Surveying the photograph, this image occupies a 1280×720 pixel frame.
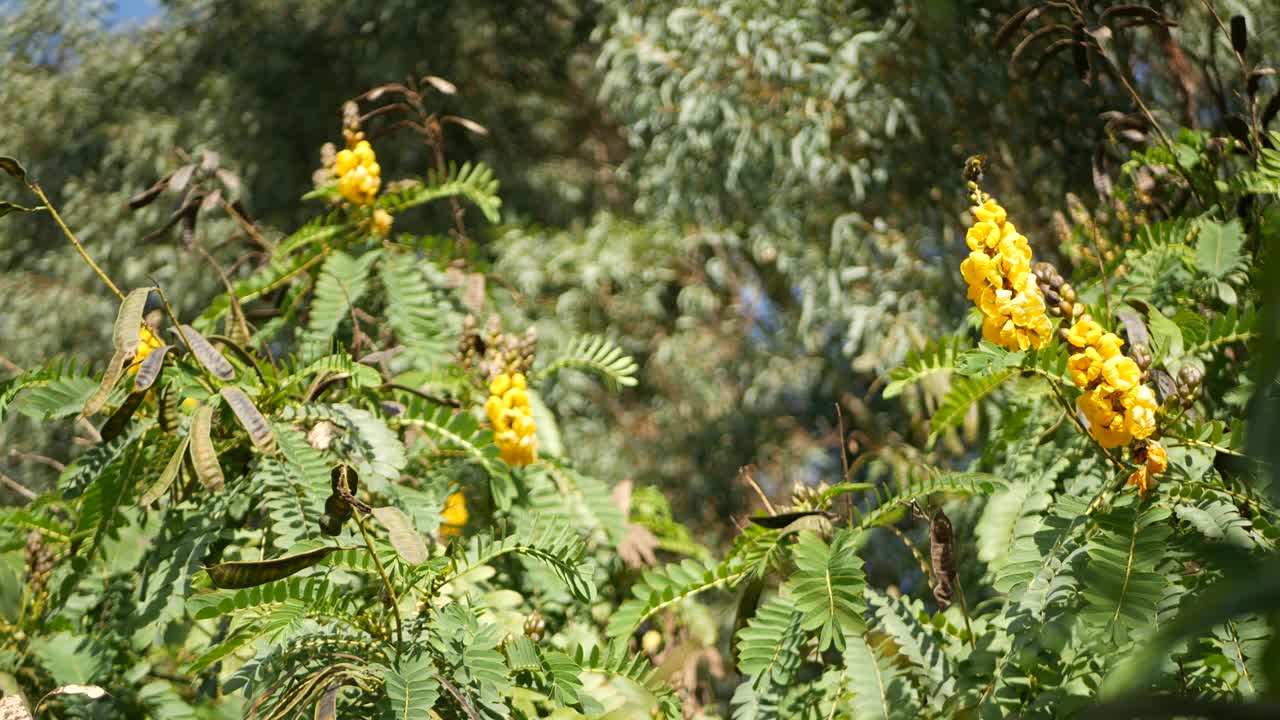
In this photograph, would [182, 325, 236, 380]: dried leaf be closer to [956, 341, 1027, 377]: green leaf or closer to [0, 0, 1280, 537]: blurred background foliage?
[0, 0, 1280, 537]: blurred background foliage

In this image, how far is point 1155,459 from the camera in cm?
126

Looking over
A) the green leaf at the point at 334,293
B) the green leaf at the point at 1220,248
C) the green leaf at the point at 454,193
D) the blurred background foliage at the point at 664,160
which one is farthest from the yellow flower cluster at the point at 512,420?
the green leaf at the point at 1220,248

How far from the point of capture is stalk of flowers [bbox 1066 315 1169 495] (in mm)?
1252

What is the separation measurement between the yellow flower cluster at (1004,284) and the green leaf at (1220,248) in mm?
488

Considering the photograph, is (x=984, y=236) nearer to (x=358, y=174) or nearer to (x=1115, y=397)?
(x=1115, y=397)

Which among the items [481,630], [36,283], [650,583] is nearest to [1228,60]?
[650,583]

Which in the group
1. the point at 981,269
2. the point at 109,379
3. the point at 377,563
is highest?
the point at 981,269

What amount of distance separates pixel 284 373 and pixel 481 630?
0.62 meters

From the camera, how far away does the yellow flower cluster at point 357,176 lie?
2.12 metres

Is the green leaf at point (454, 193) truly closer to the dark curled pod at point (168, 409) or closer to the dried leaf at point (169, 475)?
the dark curled pod at point (168, 409)

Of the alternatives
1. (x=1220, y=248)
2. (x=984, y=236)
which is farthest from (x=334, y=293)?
(x=1220, y=248)

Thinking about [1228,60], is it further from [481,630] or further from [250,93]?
[250,93]

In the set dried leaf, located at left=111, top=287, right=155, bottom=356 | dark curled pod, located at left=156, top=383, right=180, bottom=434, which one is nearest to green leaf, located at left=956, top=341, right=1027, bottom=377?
dried leaf, located at left=111, top=287, right=155, bottom=356

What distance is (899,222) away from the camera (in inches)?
167
